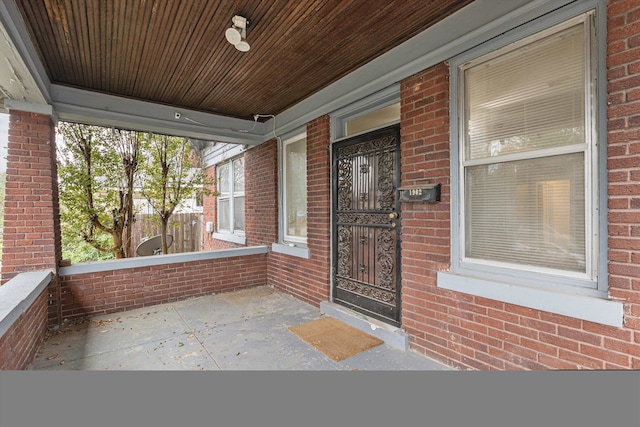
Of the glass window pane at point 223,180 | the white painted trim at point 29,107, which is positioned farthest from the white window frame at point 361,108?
the glass window pane at point 223,180

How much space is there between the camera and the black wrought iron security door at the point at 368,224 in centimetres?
302

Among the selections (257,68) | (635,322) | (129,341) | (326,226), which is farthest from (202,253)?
(635,322)

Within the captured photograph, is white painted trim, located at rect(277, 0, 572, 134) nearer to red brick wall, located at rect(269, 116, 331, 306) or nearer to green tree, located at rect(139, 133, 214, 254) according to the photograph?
red brick wall, located at rect(269, 116, 331, 306)

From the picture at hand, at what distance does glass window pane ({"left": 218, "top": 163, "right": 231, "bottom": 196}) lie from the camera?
6.63m

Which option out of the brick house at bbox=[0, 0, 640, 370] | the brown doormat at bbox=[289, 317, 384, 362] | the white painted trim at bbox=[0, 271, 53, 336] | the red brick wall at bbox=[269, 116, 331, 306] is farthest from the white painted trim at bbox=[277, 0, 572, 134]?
the white painted trim at bbox=[0, 271, 53, 336]

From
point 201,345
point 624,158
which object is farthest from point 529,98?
point 201,345

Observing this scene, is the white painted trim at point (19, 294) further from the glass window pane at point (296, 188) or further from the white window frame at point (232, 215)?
the white window frame at point (232, 215)

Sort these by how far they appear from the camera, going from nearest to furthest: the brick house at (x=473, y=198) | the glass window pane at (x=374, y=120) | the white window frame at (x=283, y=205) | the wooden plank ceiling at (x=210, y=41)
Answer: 1. the brick house at (x=473, y=198)
2. the wooden plank ceiling at (x=210, y=41)
3. the glass window pane at (x=374, y=120)
4. the white window frame at (x=283, y=205)

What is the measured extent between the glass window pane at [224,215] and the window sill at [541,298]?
17.4ft

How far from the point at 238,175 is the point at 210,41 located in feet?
12.0

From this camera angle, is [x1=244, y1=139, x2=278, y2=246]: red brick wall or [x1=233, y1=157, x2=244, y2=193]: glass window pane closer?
[x1=244, y1=139, x2=278, y2=246]: red brick wall

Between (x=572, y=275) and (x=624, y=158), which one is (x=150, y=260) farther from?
(x=624, y=158)

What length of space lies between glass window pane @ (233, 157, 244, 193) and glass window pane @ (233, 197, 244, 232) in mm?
215

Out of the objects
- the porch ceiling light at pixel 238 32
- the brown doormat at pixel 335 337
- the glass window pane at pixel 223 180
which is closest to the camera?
the porch ceiling light at pixel 238 32
